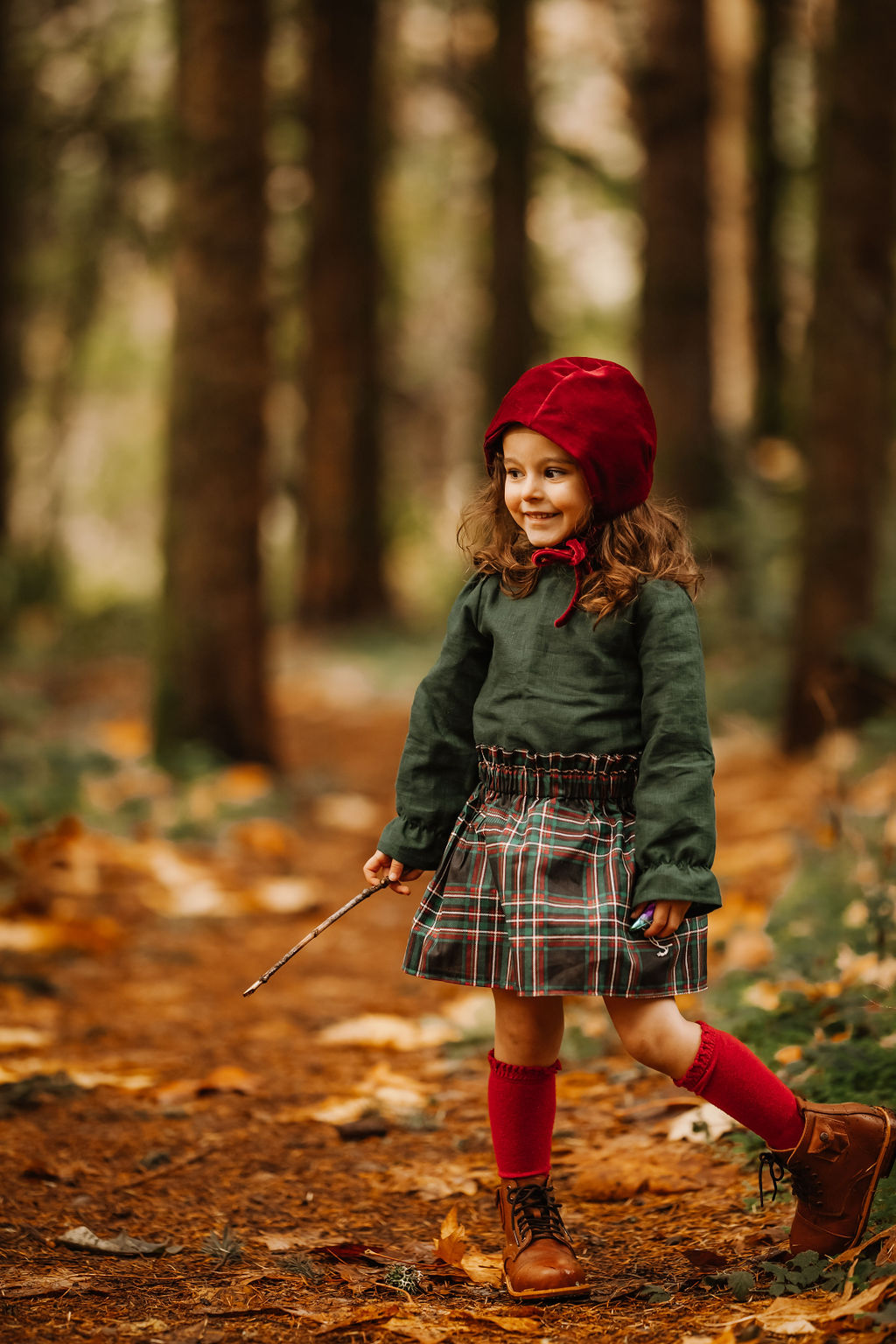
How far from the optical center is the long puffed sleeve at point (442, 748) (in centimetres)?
279

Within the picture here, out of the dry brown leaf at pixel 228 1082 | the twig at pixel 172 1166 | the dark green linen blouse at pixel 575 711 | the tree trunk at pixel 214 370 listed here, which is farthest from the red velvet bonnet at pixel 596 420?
the tree trunk at pixel 214 370

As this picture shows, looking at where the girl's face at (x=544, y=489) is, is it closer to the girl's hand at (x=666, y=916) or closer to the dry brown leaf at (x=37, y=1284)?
the girl's hand at (x=666, y=916)

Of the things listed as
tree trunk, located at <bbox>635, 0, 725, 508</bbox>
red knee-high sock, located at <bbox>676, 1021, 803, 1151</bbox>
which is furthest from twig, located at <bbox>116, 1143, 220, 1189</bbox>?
tree trunk, located at <bbox>635, 0, 725, 508</bbox>

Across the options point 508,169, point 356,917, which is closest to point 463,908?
point 356,917

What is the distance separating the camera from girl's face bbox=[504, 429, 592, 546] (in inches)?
106

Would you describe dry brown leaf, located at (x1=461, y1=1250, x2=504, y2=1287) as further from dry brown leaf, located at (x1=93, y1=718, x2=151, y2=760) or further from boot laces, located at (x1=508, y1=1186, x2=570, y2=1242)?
dry brown leaf, located at (x1=93, y1=718, x2=151, y2=760)

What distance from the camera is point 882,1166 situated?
2.66 metres

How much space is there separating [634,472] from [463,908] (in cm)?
97

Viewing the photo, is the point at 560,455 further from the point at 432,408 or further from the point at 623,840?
the point at 432,408

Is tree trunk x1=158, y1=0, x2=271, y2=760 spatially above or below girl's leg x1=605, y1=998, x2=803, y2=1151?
above

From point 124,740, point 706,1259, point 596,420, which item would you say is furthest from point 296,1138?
point 124,740

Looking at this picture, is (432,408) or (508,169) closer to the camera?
(508,169)

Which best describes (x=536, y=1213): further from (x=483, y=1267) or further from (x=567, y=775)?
(x=567, y=775)

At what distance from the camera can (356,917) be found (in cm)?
627
